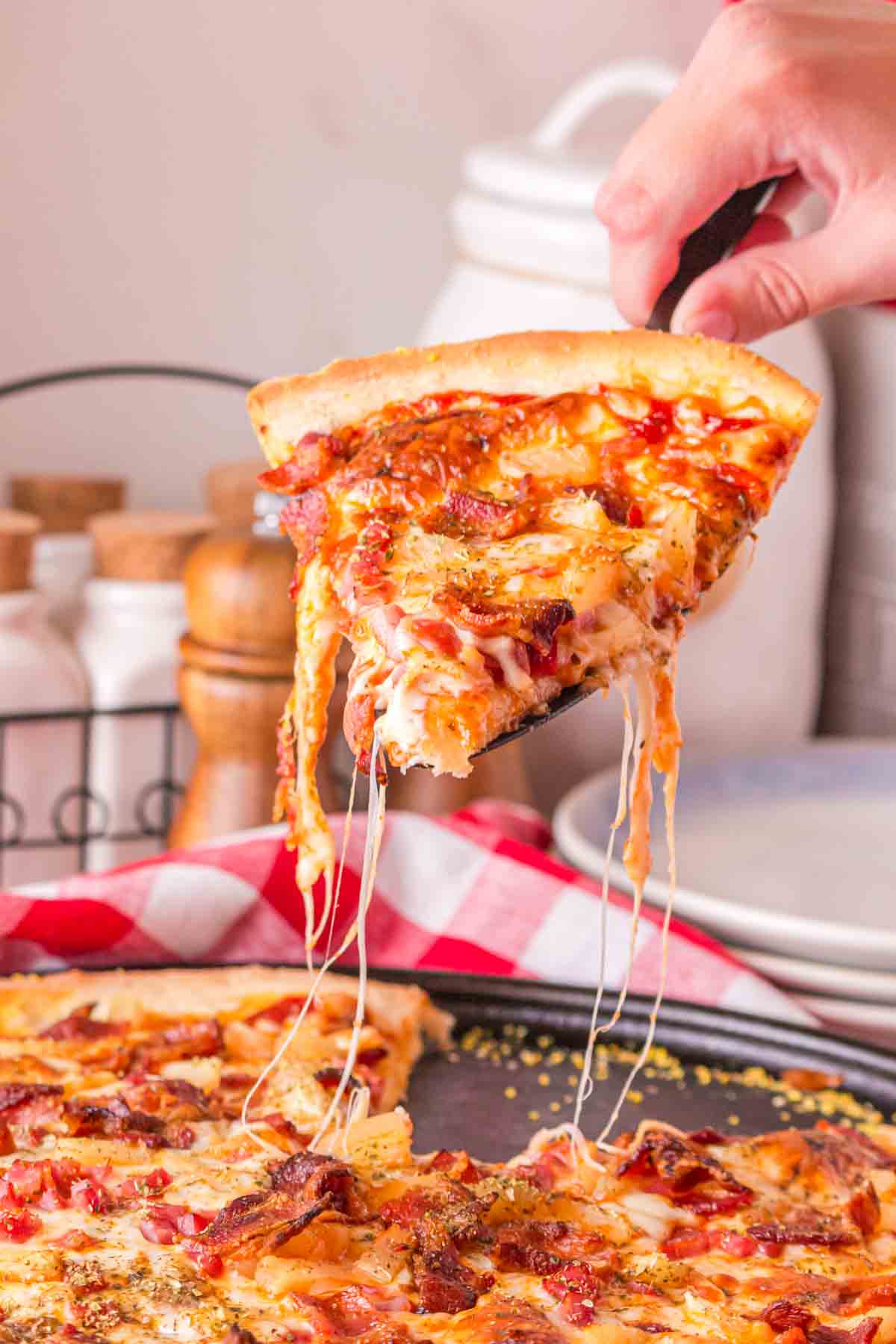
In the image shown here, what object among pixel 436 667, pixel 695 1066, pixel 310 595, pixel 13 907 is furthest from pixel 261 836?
pixel 436 667

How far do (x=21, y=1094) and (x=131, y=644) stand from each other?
1.03m

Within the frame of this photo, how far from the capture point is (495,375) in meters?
1.60

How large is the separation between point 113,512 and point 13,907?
3.33 feet

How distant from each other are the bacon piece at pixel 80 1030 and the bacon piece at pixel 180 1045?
0.16 ft

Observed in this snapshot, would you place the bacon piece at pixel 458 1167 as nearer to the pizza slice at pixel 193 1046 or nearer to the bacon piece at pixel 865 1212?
the pizza slice at pixel 193 1046

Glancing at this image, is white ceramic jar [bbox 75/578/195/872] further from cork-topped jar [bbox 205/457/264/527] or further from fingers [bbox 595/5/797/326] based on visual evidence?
fingers [bbox 595/5/797/326]

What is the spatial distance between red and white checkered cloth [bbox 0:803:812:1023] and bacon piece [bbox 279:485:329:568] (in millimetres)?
766

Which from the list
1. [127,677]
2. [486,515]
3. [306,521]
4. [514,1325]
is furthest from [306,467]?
[127,677]

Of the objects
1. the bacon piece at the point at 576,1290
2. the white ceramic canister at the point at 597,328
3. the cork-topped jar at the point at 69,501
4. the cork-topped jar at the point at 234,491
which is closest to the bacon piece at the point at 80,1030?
the bacon piece at the point at 576,1290

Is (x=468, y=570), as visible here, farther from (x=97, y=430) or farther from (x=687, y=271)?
(x=97, y=430)

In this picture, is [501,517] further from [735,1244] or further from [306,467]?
[735,1244]

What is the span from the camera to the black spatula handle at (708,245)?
5.80 feet

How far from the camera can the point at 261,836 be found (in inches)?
89.0

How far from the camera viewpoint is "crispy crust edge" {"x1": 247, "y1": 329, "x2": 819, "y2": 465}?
61.1 inches
